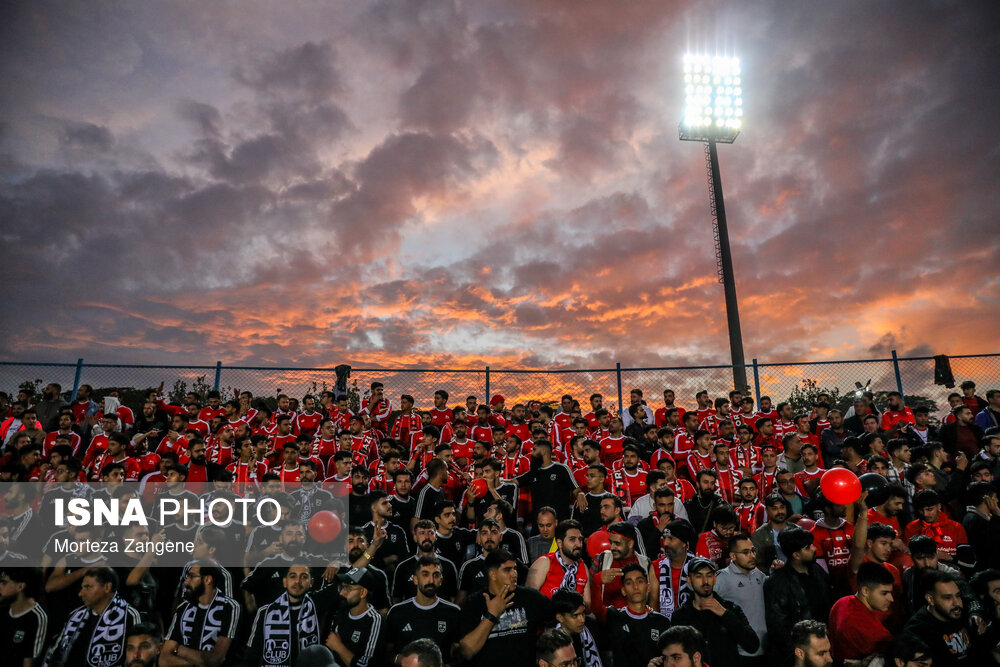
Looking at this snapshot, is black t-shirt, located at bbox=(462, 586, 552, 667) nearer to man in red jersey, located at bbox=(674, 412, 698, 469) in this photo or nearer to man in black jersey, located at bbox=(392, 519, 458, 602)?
man in black jersey, located at bbox=(392, 519, 458, 602)

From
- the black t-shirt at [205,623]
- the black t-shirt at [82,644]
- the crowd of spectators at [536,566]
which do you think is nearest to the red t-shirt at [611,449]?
the crowd of spectators at [536,566]

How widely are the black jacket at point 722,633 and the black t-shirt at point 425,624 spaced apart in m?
2.05

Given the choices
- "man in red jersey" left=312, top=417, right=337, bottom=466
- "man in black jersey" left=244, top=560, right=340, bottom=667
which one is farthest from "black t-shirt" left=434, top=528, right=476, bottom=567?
"man in red jersey" left=312, top=417, right=337, bottom=466

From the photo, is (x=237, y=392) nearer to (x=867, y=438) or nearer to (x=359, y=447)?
(x=359, y=447)

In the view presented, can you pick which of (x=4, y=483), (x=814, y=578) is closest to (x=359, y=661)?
(x=814, y=578)

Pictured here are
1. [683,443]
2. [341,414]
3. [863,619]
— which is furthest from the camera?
[341,414]

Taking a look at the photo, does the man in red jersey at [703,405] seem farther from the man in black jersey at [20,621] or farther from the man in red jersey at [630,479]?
the man in black jersey at [20,621]

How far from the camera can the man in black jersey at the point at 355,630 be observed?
5031mm

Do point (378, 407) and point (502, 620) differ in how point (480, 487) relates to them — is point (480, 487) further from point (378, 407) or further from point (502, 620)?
point (378, 407)

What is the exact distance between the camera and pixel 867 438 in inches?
384

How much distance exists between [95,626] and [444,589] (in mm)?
3455

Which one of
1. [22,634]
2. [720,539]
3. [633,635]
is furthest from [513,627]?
[22,634]

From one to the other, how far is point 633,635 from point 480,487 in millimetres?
3395

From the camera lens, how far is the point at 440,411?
1319 cm
